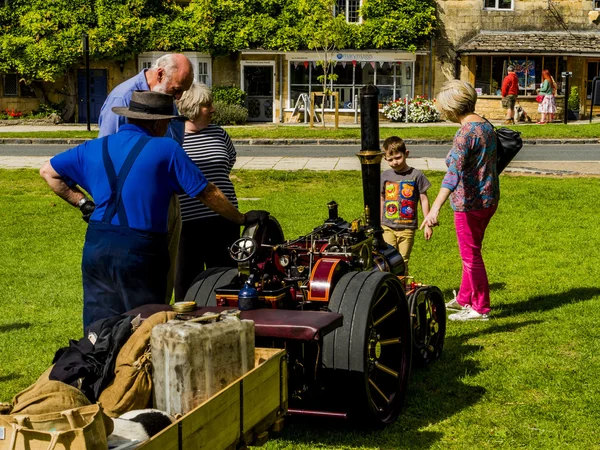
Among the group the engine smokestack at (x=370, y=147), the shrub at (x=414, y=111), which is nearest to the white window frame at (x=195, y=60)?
the shrub at (x=414, y=111)

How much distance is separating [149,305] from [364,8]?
111 feet

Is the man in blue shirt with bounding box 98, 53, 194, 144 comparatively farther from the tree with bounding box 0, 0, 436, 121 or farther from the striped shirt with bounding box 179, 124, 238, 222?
the tree with bounding box 0, 0, 436, 121

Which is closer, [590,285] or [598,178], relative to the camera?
[590,285]

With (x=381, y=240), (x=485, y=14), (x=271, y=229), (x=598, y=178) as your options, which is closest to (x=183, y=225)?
(x=271, y=229)

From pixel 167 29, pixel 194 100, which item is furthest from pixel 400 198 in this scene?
pixel 167 29

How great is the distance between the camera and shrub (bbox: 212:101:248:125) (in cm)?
3450

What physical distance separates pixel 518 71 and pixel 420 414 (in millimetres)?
34051

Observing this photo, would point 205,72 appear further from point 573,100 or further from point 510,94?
point 573,100

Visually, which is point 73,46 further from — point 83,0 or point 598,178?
point 598,178

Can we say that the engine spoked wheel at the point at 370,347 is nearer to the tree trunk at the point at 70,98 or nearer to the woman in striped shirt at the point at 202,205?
the woman in striped shirt at the point at 202,205

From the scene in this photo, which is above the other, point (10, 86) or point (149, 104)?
point (10, 86)

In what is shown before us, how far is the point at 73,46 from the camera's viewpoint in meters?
36.3

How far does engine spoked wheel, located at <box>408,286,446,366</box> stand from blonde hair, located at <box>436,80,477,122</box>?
152 cm

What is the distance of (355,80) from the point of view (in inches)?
1518
